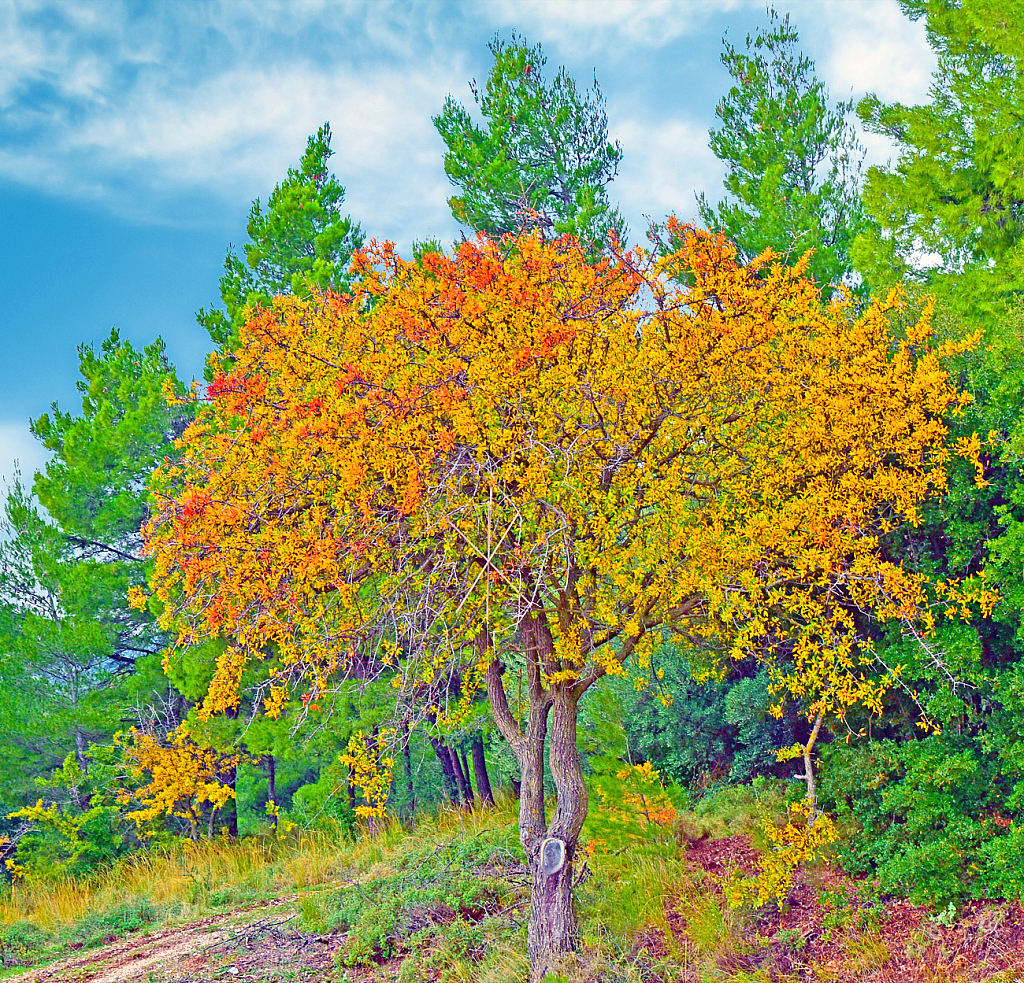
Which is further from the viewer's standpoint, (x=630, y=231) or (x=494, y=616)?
(x=630, y=231)

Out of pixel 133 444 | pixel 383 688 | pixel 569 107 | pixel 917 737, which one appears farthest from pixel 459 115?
pixel 917 737

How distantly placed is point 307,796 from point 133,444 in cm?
715

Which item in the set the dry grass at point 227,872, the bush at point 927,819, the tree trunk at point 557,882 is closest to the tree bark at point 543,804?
the tree trunk at point 557,882

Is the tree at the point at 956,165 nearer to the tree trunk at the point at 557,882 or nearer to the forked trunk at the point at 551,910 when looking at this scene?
the tree trunk at the point at 557,882

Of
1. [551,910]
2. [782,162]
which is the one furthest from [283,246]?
[551,910]

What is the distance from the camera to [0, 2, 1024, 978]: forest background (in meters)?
6.64

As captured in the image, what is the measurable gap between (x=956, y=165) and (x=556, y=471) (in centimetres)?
895

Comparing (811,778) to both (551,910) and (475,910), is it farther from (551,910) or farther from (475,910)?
(475,910)

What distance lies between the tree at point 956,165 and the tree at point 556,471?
5421mm

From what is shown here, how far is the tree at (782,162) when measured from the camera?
1324cm

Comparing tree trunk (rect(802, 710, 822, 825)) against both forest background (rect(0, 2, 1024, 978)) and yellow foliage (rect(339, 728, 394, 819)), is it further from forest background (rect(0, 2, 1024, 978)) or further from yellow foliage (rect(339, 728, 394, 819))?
yellow foliage (rect(339, 728, 394, 819))

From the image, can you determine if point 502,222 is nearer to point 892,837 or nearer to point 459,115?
point 459,115

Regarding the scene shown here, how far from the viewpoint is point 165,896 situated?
10.7m

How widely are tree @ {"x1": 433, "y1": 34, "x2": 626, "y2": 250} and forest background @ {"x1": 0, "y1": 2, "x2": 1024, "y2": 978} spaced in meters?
0.06
